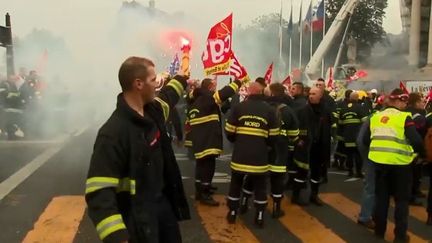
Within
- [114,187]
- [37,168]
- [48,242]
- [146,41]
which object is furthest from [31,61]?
[114,187]

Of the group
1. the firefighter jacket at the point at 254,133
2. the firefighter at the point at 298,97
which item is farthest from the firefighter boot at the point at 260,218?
the firefighter at the point at 298,97

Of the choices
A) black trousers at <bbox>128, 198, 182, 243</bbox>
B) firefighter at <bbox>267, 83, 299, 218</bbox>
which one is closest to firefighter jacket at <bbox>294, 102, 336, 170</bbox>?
firefighter at <bbox>267, 83, 299, 218</bbox>

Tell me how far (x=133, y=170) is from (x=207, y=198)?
507 centimetres

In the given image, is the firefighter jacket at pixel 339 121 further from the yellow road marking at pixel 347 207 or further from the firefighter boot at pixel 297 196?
the firefighter boot at pixel 297 196

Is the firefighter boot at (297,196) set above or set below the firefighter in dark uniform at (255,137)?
below

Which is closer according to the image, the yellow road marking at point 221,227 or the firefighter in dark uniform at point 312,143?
the yellow road marking at point 221,227

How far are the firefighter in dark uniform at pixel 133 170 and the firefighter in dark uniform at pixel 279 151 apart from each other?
377 cm

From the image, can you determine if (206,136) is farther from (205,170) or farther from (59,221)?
(59,221)

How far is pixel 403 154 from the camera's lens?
603cm

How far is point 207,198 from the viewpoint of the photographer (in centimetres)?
811

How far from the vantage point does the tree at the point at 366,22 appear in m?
72.3

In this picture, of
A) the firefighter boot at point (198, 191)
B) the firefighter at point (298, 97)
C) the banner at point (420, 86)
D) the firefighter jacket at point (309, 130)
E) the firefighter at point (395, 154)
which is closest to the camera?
the firefighter at point (395, 154)

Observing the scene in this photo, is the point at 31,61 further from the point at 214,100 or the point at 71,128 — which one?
the point at 214,100

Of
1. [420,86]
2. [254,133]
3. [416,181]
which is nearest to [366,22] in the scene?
[420,86]
